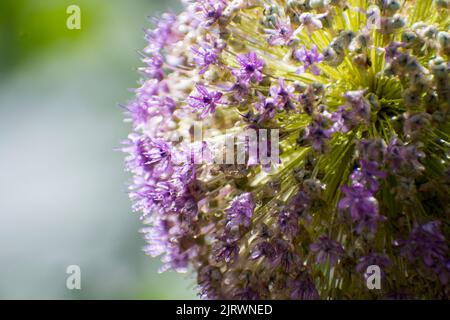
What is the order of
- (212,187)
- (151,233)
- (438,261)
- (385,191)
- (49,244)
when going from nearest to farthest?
(438,261), (385,191), (212,187), (151,233), (49,244)

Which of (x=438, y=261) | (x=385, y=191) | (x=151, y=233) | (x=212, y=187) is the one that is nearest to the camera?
(x=438, y=261)

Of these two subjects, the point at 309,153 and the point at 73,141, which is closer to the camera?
the point at 309,153

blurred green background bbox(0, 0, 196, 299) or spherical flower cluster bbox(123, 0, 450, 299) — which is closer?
spherical flower cluster bbox(123, 0, 450, 299)

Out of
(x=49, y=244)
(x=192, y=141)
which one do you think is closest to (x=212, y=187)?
(x=192, y=141)
